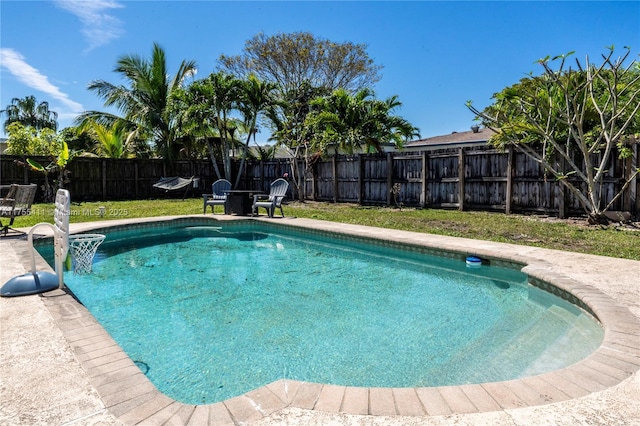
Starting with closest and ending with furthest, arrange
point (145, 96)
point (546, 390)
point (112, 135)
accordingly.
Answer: point (546, 390) < point (112, 135) < point (145, 96)

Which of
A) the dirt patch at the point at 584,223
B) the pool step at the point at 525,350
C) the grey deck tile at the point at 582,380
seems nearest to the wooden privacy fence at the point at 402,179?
the dirt patch at the point at 584,223

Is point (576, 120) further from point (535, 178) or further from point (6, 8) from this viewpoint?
point (6, 8)

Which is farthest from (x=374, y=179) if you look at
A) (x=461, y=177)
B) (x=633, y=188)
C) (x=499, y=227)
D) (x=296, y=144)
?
(x=633, y=188)

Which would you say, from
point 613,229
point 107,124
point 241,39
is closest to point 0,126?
point 107,124

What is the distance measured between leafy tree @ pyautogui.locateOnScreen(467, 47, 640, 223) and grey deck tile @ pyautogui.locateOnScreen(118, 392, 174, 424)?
27.0 feet

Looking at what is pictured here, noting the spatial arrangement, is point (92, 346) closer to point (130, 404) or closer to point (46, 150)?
point (130, 404)

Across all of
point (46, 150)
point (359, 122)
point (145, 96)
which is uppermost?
point (145, 96)

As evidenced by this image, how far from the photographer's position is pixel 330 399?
6.35 feet

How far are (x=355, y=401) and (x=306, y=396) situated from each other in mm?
253

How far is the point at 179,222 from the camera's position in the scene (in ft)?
30.0

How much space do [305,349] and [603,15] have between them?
1151 cm

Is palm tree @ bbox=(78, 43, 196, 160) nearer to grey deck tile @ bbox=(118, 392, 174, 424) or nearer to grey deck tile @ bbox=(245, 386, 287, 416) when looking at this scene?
grey deck tile @ bbox=(118, 392, 174, 424)

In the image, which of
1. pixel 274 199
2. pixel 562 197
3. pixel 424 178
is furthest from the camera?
pixel 424 178

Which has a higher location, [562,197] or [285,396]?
[562,197]
